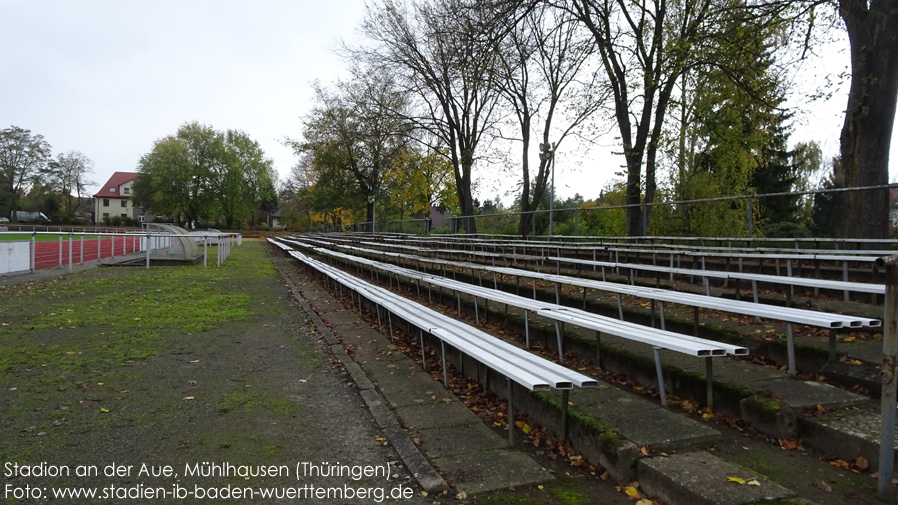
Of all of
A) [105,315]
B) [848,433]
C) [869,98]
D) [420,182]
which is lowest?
[105,315]

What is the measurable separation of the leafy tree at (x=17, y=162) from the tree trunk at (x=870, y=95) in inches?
3171

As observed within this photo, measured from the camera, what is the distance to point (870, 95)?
7750 mm

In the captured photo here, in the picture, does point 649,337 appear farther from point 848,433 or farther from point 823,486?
point 823,486

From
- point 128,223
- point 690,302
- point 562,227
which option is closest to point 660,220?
point 562,227

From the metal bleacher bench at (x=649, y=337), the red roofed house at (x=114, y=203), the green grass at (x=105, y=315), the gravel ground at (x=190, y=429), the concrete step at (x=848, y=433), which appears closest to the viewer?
the concrete step at (x=848, y=433)

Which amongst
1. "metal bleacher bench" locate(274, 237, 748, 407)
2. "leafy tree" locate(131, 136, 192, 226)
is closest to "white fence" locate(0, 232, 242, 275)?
"metal bleacher bench" locate(274, 237, 748, 407)

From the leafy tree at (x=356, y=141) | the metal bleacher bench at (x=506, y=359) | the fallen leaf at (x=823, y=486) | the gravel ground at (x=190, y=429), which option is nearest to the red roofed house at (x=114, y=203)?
the leafy tree at (x=356, y=141)

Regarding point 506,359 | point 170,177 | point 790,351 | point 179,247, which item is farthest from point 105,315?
point 170,177

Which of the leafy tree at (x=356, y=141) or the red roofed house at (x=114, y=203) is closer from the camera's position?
the leafy tree at (x=356, y=141)

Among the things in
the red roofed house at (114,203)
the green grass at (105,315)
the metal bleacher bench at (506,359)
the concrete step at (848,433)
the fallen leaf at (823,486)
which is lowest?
the green grass at (105,315)

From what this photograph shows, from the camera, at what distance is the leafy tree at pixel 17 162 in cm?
6581

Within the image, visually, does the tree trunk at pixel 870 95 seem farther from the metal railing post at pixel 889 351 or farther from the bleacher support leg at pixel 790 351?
the metal railing post at pixel 889 351

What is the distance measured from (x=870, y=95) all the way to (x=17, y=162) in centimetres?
8530

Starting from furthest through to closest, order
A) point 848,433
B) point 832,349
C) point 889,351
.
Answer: point 832,349 → point 848,433 → point 889,351
